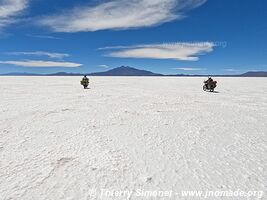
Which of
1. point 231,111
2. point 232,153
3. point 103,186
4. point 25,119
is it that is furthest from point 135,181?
point 231,111

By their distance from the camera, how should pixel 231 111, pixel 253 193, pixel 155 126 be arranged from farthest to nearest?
pixel 231 111 → pixel 155 126 → pixel 253 193

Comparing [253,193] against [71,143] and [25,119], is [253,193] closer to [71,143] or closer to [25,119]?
[71,143]

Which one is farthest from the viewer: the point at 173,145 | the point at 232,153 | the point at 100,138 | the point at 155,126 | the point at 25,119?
the point at 25,119

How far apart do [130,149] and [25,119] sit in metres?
5.03

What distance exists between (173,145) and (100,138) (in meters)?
2.01

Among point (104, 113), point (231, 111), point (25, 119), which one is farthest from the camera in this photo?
point (231, 111)

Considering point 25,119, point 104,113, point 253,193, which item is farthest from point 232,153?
point 25,119

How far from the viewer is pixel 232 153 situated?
6012 millimetres

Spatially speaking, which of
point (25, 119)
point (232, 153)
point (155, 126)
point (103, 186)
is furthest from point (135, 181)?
point (25, 119)

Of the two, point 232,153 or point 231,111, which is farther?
point 231,111

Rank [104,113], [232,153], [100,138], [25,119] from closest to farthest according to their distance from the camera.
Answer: [232,153] → [100,138] → [25,119] → [104,113]

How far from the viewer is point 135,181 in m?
4.61

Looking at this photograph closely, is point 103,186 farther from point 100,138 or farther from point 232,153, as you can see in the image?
point 232,153

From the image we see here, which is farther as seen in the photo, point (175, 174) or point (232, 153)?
point (232, 153)
